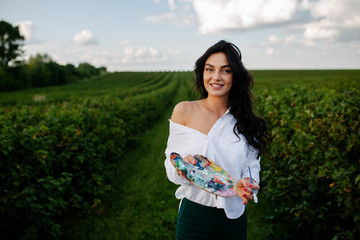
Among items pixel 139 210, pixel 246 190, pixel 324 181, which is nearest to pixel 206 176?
pixel 246 190

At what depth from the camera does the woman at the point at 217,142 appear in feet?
5.52

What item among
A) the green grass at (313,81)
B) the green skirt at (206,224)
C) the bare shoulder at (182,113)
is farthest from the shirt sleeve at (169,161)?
the green grass at (313,81)

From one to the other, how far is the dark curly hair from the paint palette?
1.34ft

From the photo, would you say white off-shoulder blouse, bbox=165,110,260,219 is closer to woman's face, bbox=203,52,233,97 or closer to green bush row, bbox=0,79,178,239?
woman's face, bbox=203,52,233,97

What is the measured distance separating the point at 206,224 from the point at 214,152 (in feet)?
1.73

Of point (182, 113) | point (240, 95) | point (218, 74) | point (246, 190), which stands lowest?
point (246, 190)

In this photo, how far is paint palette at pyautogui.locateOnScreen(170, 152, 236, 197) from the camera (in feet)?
4.88

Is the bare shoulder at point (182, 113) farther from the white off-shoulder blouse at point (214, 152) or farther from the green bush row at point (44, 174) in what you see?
the green bush row at point (44, 174)

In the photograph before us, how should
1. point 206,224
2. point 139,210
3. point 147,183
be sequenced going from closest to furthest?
point 206,224 < point 139,210 < point 147,183

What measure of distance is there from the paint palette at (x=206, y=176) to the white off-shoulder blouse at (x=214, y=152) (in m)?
0.11

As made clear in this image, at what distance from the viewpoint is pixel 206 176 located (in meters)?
1.49

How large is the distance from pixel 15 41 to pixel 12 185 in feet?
186

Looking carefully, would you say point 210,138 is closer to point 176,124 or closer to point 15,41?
point 176,124

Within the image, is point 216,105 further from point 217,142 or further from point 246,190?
A: point 246,190
